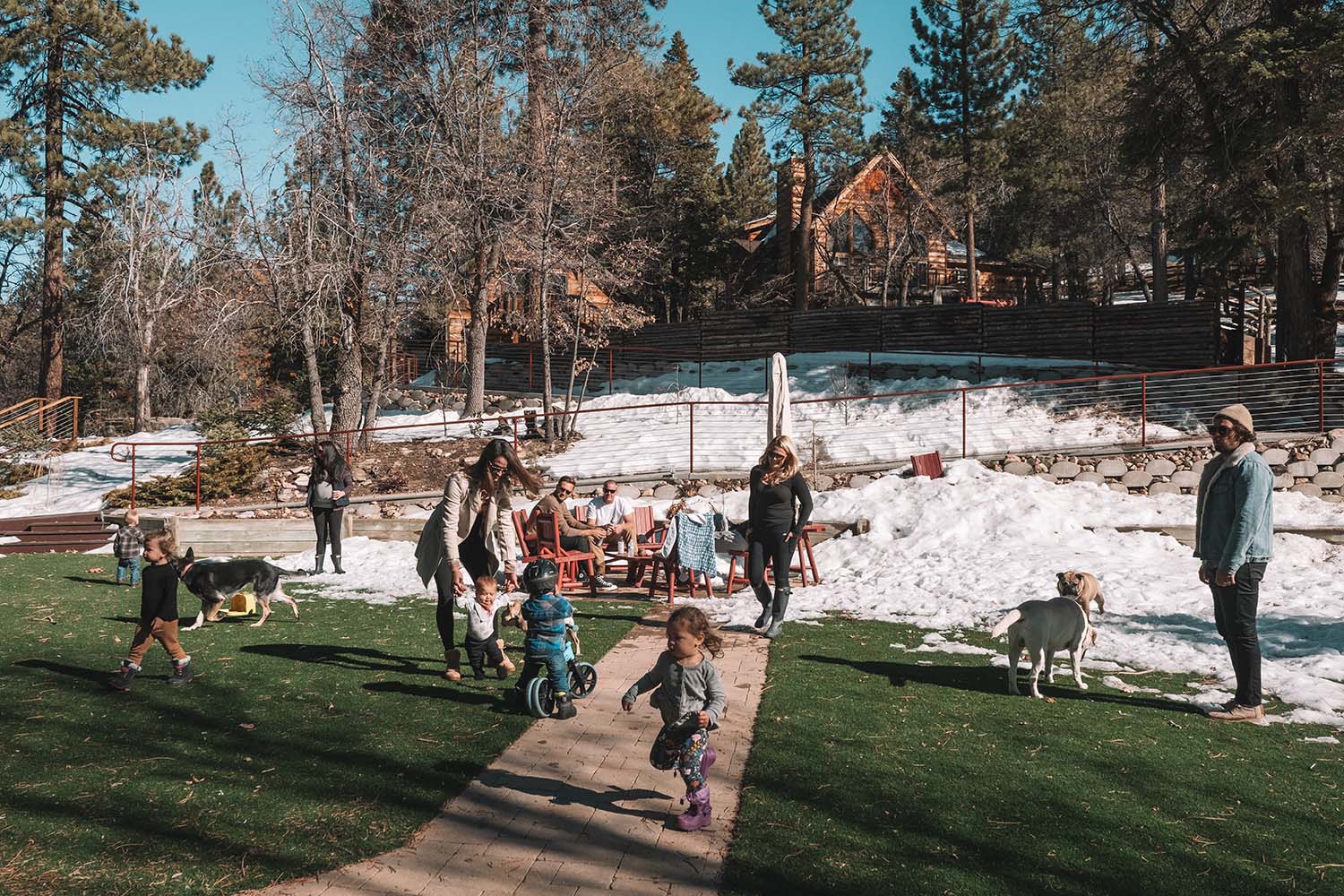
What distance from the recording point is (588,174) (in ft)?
79.6

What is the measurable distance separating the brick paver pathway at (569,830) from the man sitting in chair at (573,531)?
5.42 m

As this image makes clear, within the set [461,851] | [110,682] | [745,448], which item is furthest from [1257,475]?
[745,448]

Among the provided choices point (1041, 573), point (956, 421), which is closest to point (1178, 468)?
point (956, 421)

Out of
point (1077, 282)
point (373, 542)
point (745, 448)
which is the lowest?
point (373, 542)

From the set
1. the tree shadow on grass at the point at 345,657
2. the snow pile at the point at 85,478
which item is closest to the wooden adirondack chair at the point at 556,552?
the tree shadow on grass at the point at 345,657

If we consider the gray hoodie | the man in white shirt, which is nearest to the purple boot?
the gray hoodie

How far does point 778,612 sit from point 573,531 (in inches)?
142

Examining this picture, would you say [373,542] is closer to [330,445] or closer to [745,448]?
[330,445]

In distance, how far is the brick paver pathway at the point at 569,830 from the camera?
3926 mm

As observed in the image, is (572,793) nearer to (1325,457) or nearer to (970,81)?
(1325,457)

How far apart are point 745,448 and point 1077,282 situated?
31.2m

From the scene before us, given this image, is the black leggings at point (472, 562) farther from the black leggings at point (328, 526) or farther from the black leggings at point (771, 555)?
the black leggings at point (328, 526)

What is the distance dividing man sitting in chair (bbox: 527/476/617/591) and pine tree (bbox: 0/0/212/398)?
22926 mm

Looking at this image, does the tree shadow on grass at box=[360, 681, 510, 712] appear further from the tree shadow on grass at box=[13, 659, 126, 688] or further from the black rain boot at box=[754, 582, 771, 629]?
the black rain boot at box=[754, 582, 771, 629]
